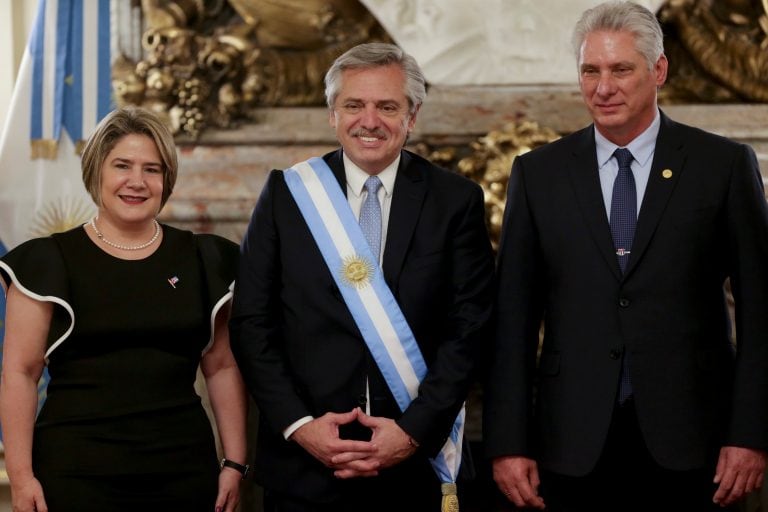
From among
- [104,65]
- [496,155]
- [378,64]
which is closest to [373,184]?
[378,64]

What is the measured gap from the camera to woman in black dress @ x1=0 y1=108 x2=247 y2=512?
217cm

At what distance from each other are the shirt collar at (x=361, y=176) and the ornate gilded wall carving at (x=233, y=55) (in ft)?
4.13

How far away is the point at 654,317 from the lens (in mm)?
2139

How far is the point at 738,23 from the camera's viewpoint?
3.53m

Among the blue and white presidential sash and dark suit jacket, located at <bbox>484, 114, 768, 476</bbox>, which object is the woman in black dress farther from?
dark suit jacket, located at <bbox>484, 114, 768, 476</bbox>

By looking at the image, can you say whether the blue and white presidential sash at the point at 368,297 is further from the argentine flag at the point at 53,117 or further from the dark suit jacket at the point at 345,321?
the argentine flag at the point at 53,117

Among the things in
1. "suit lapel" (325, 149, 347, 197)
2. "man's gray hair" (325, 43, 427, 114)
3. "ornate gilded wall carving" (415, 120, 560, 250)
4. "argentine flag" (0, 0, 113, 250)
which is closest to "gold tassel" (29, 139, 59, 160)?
"argentine flag" (0, 0, 113, 250)

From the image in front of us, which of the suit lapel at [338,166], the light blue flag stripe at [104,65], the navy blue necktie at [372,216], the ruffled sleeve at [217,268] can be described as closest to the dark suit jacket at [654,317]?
the navy blue necktie at [372,216]

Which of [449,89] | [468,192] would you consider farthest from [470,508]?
[468,192]

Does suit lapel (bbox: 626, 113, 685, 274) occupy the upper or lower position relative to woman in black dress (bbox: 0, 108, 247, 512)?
upper

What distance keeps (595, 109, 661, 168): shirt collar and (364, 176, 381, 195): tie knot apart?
446 millimetres

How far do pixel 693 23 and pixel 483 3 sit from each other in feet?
2.14

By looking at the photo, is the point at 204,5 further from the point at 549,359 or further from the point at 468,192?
the point at 549,359

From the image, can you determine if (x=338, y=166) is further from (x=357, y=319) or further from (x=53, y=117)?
(x=53, y=117)
